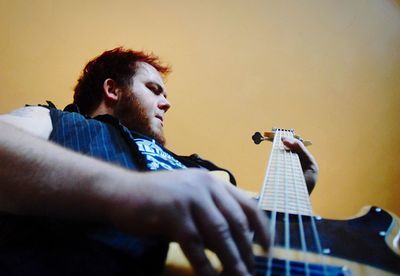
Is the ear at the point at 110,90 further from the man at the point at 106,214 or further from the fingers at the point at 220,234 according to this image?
the fingers at the point at 220,234

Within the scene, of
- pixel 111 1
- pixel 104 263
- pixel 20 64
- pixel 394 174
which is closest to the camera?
pixel 104 263

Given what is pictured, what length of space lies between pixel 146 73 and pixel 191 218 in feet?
3.52

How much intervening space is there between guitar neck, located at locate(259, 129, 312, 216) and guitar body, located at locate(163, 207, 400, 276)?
0.09ft

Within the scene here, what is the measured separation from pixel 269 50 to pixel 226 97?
0.33 metres

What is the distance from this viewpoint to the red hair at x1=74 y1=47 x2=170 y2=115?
128 cm

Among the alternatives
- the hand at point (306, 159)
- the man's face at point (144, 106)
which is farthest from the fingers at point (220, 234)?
the man's face at point (144, 106)

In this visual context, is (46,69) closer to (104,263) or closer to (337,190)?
(104,263)

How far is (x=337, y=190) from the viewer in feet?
4.67

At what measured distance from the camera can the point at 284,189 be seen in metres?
0.61

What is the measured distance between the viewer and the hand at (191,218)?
0.96ft

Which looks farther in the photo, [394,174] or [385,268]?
[394,174]

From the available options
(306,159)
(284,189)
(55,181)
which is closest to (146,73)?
(306,159)

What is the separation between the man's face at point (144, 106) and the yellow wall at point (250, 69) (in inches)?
12.4

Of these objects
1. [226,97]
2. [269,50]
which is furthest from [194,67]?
[269,50]
